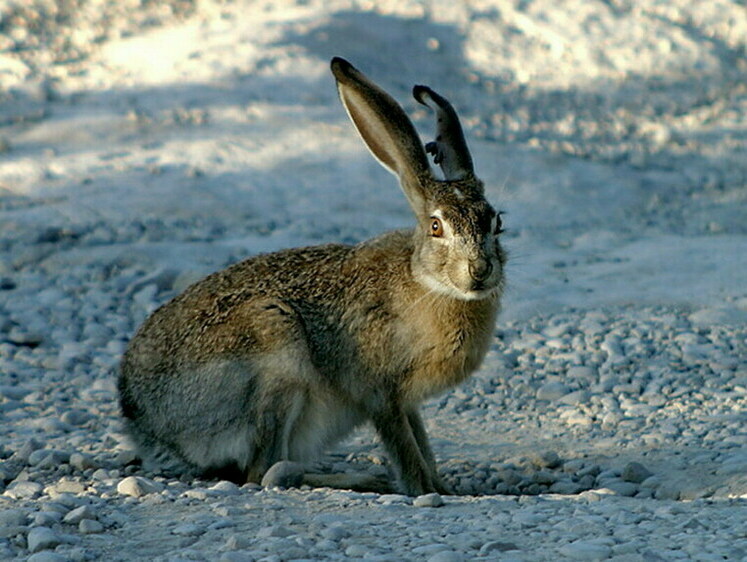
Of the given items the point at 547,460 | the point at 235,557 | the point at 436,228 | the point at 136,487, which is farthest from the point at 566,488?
the point at 235,557

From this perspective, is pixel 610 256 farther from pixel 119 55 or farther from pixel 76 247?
pixel 119 55

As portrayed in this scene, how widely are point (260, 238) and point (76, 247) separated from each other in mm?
1386

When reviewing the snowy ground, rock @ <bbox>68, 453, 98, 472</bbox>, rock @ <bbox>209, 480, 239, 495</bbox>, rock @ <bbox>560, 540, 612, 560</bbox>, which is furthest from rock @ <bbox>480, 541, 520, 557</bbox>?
rock @ <bbox>68, 453, 98, 472</bbox>

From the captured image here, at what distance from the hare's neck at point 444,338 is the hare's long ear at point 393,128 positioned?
0.47m

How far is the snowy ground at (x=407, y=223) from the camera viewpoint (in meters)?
4.77

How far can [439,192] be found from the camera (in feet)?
19.1

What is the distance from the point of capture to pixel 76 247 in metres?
9.52

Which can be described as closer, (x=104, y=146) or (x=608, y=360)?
(x=608, y=360)

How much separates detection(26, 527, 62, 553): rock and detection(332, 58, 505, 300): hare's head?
2.08 metres

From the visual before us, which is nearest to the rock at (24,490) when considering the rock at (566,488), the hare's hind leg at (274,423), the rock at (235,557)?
the hare's hind leg at (274,423)

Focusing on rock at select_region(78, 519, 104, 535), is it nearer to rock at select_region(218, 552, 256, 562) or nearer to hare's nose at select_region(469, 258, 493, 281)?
rock at select_region(218, 552, 256, 562)

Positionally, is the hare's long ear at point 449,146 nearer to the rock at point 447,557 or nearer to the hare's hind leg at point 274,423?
the hare's hind leg at point 274,423

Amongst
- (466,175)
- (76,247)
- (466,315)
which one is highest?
(466,175)

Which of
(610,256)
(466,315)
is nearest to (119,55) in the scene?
(610,256)
